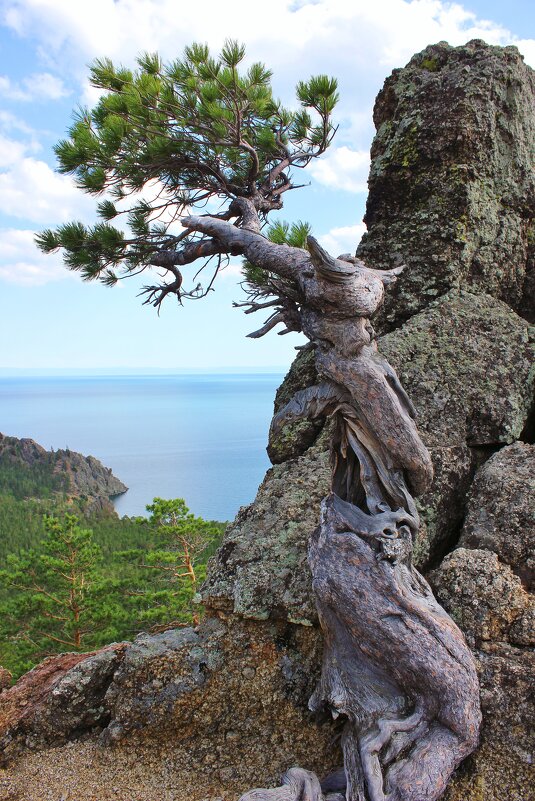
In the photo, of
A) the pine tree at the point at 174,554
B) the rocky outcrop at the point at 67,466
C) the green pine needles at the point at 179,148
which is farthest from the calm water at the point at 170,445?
the green pine needles at the point at 179,148

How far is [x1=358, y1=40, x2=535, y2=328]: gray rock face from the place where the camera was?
482 centimetres

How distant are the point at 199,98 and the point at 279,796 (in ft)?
15.4

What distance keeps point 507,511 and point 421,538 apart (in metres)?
0.59

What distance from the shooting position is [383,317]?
16.2 feet

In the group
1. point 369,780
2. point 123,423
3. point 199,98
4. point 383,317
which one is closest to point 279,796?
point 369,780

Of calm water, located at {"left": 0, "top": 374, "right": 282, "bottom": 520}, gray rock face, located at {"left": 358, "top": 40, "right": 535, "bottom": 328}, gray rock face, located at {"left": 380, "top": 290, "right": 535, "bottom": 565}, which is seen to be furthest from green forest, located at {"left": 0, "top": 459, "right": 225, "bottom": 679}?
calm water, located at {"left": 0, "top": 374, "right": 282, "bottom": 520}

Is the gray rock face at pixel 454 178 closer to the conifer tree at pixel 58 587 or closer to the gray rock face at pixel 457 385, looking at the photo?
the gray rock face at pixel 457 385

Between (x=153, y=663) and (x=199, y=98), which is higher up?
(x=199, y=98)

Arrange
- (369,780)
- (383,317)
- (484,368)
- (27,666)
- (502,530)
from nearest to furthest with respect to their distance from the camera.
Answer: (369,780) → (502,530) → (484,368) → (383,317) → (27,666)

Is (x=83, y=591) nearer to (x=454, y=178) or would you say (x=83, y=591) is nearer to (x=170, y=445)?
(x=454, y=178)

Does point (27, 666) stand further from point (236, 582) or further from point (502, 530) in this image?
point (502, 530)

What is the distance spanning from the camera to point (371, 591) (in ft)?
10.3

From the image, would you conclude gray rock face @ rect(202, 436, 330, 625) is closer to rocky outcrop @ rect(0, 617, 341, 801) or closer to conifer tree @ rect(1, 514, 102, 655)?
rocky outcrop @ rect(0, 617, 341, 801)

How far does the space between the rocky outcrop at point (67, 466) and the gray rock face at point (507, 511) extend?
37.8 m
